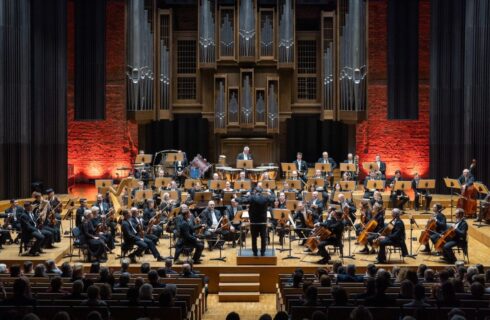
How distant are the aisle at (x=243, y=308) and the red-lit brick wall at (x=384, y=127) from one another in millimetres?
10397

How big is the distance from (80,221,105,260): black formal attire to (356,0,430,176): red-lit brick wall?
10.8 metres

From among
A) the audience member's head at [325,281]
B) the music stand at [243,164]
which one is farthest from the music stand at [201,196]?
the audience member's head at [325,281]

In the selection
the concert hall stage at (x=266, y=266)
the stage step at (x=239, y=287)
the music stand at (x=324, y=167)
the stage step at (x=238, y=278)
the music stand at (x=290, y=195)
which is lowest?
the stage step at (x=239, y=287)

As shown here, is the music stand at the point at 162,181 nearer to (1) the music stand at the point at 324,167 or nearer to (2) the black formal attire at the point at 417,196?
(1) the music stand at the point at 324,167

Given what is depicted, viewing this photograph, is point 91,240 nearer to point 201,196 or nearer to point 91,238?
point 91,238

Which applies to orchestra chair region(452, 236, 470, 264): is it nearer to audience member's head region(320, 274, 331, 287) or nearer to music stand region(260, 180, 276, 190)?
music stand region(260, 180, 276, 190)

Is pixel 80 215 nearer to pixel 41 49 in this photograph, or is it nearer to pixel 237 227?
pixel 237 227

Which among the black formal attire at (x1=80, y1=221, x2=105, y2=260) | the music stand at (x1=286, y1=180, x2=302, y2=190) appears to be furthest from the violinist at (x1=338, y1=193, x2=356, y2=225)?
the black formal attire at (x1=80, y1=221, x2=105, y2=260)

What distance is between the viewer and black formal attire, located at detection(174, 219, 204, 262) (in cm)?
1350

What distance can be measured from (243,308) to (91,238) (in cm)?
297

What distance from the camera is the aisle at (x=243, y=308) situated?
11766 mm

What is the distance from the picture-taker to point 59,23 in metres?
20.5

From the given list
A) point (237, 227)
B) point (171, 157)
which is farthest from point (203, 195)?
point (171, 157)

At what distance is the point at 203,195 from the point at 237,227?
3.11 ft
